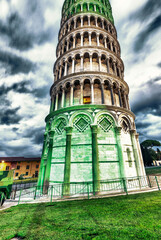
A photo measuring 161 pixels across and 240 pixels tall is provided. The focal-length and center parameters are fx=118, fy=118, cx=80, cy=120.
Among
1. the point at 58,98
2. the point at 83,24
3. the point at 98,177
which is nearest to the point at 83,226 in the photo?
the point at 98,177

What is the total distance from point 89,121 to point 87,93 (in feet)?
14.0

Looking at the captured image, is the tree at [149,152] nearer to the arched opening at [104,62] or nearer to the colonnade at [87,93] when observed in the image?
the colonnade at [87,93]

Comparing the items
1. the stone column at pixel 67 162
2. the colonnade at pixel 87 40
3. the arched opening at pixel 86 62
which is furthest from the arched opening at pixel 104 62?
the stone column at pixel 67 162

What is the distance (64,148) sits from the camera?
1266 centimetres

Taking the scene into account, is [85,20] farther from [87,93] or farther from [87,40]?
[87,93]

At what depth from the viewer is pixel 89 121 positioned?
505 inches

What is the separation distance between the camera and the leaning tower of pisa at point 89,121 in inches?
454

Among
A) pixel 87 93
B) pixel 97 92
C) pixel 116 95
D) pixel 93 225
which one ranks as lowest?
pixel 93 225

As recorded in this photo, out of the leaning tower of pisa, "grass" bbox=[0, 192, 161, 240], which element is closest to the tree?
the leaning tower of pisa

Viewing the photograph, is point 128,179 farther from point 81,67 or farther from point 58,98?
point 81,67

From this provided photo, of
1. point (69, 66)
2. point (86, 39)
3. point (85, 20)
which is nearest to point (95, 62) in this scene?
point (69, 66)

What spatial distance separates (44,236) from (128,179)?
10.1 meters

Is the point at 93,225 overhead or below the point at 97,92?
below

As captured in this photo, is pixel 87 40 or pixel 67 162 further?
pixel 87 40
